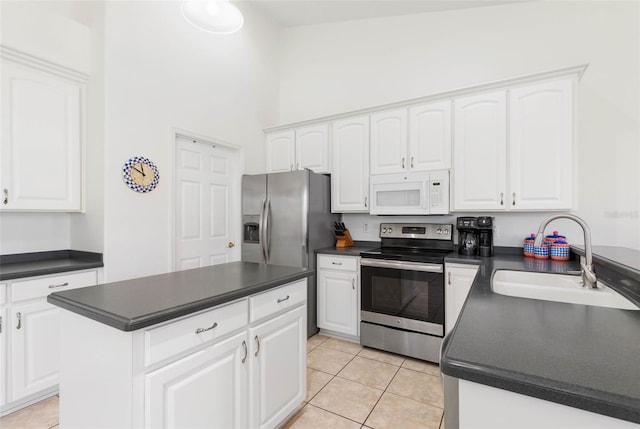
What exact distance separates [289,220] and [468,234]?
1761mm

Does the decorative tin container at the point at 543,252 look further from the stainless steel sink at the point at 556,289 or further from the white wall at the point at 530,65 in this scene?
the stainless steel sink at the point at 556,289

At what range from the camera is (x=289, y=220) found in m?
3.17

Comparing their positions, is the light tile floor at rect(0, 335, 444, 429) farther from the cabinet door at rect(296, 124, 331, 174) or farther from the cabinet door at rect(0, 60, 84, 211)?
the cabinet door at rect(296, 124, 331, 174)

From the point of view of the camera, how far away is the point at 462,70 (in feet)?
10.4

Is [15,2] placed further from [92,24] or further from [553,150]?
[553,150]

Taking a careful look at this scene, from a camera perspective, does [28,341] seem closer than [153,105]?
Yes

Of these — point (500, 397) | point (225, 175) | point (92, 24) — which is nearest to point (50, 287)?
point (225, 175)

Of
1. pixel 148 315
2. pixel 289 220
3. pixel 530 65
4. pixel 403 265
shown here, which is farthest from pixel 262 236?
pixel 530 65

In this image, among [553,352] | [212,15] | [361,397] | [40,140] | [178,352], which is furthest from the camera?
[40,140]

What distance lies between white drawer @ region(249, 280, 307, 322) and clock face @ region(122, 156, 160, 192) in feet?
5.57

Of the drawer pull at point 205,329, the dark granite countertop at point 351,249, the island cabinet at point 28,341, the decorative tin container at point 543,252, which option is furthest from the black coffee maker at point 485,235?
the island cabinet at point 28,341

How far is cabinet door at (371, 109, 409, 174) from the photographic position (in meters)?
3.03

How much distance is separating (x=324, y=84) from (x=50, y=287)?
3.51m

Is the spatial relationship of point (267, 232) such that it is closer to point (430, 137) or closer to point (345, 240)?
point (345, 240)
